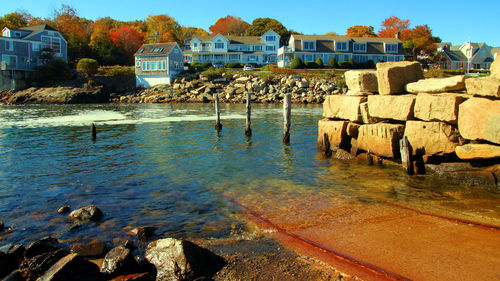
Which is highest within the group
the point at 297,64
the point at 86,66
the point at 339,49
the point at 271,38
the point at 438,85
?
the point at 271,38

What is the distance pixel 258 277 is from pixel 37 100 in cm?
6162

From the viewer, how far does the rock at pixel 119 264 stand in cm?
568

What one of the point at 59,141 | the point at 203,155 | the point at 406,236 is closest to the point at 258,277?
the point at 406,236

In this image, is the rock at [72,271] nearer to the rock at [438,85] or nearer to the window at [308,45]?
the rock at [438,85]

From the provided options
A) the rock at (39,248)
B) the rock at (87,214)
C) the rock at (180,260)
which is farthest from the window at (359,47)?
the rock at (39,248)

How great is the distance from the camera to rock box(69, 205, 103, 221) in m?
8.30

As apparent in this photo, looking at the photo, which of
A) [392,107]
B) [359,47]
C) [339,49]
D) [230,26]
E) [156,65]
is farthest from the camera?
[230,26]

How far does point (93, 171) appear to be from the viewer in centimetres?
1338

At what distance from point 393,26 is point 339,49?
26874mm

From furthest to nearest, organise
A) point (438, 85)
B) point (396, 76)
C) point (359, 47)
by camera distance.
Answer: point (359, 47)
point (396, 76)
point (438, 85)

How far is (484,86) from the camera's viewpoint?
10375 mm

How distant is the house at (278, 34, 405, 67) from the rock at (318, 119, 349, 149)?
60.2 meters

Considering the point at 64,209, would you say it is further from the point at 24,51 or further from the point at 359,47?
the point at 359,47

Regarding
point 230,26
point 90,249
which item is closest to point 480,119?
point 90,249
